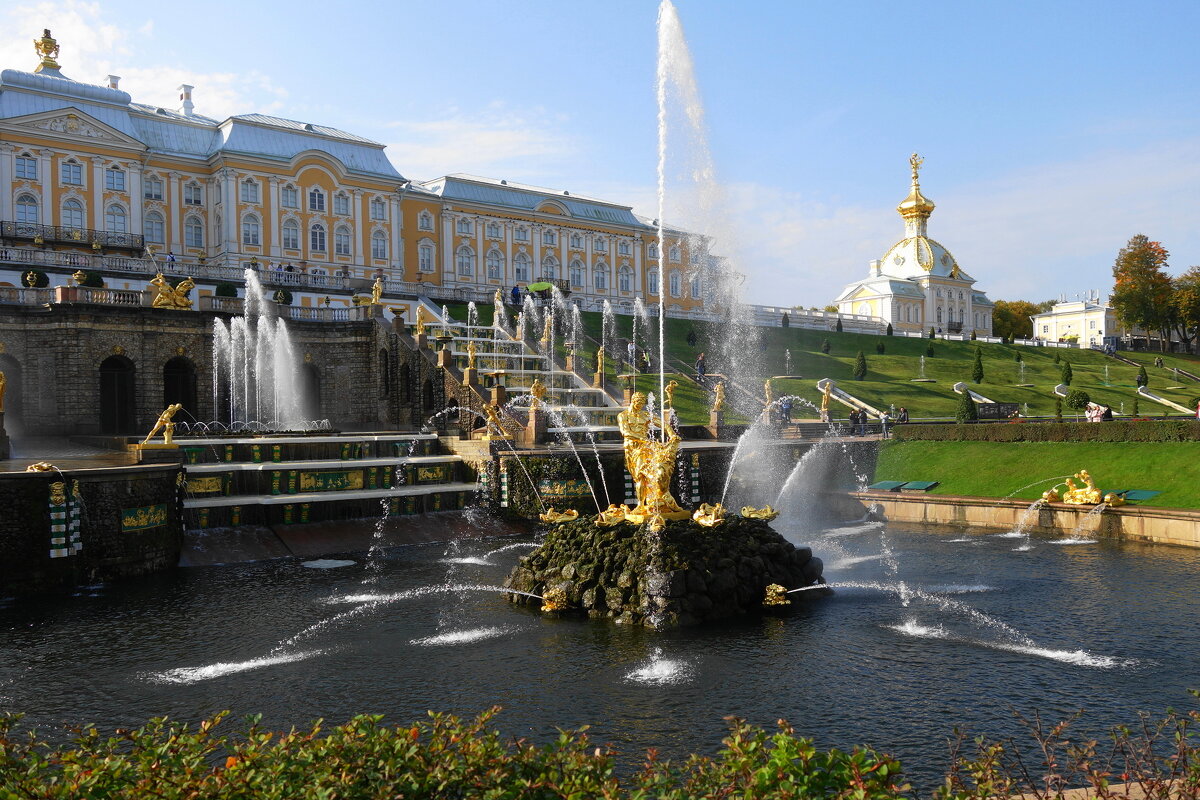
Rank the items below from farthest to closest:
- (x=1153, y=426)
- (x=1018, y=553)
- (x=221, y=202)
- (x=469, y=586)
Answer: (x=221, y=202), (x=1153, y=426), (x=1018, y=553), (x=469, y=586)

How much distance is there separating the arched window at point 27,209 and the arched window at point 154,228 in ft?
19.1

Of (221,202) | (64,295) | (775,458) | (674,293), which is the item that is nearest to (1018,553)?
(775,458)

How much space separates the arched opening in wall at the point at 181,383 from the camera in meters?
32.4

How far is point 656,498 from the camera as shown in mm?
14906

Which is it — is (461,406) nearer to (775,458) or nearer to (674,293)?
(775,458)

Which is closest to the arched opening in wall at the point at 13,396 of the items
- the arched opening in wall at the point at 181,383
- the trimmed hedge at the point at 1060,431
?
the arched opening in wall at the point at 181,383

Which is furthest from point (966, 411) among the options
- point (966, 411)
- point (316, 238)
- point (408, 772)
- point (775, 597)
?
point (316, 238)

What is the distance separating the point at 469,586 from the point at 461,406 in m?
14.3

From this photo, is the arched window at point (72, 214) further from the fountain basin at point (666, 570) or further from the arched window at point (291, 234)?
the fountain basin at point (666, 570)

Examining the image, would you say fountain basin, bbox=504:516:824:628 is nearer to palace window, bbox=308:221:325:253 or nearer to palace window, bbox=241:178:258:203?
palace window, bbox=241:178:258:203

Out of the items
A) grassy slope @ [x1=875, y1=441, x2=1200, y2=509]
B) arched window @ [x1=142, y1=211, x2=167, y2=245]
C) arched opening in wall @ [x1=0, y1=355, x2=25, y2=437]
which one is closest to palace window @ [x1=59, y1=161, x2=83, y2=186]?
arched window @ [x1=142, y1=211, x2=167, y2=245]

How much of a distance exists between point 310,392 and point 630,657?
90.6ft

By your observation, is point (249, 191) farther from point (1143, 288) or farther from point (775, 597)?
point (1143, 288)

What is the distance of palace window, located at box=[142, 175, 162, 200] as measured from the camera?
181ft
